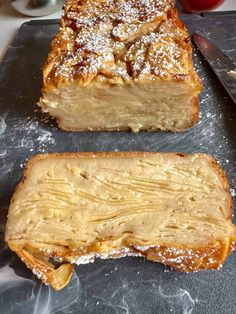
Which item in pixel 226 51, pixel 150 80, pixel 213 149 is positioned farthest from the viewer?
pixel 226 51

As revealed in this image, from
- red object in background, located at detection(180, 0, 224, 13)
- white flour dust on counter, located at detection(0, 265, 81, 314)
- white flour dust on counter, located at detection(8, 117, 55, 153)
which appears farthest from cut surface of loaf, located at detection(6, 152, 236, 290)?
red object in background, located at detection(180, 0, 224, 13)

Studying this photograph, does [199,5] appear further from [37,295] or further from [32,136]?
[37,295]

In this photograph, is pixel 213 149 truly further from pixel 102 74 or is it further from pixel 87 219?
pixel 87 219

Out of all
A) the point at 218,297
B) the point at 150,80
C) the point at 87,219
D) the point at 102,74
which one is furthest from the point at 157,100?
the point at 218,297

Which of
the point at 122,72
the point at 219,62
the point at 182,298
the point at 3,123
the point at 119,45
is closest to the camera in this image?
the point at 182,298

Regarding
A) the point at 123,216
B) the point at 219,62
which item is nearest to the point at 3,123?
the point at 123,216

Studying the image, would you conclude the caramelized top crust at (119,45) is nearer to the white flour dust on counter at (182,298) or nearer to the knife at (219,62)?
the knife at (219,62)

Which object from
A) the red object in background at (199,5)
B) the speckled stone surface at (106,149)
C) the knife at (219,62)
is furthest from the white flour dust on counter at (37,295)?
the red object in background at (199,5)
